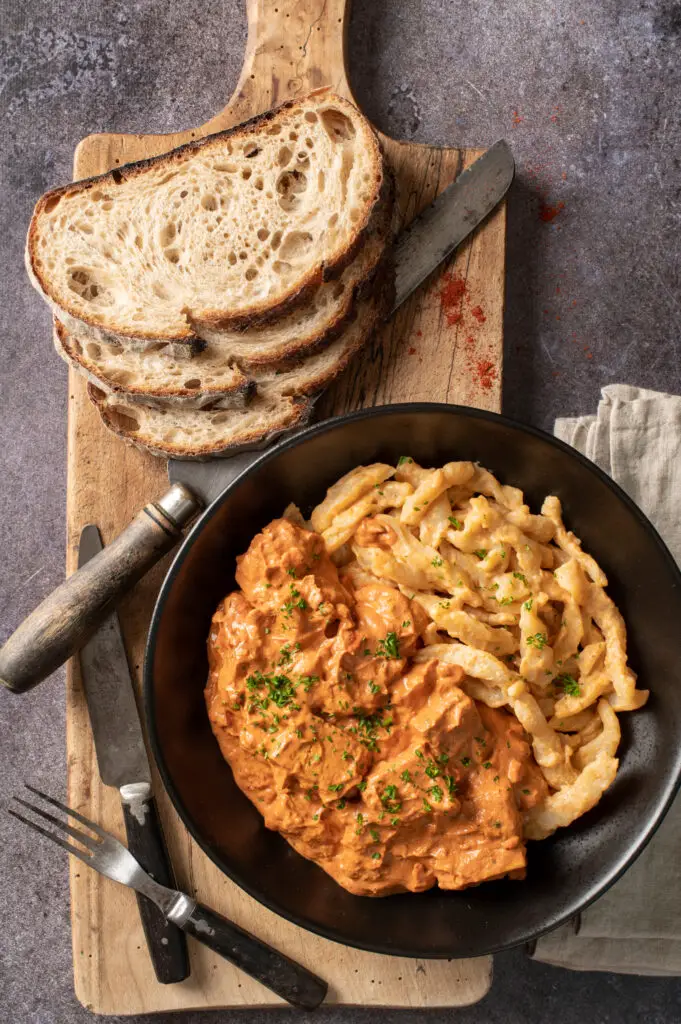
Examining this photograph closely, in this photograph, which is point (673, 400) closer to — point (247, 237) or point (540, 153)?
point (540, 153)

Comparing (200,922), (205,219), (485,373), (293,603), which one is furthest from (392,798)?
(205,219)

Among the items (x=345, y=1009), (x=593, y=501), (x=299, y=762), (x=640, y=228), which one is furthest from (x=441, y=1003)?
(x=640, y=228)

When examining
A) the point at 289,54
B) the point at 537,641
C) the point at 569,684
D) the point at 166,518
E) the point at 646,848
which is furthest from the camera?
the point at 289,54

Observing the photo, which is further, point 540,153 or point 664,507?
point 540,153

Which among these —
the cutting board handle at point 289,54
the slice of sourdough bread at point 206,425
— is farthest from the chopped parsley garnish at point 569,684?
the cutting board handle at point 289,54

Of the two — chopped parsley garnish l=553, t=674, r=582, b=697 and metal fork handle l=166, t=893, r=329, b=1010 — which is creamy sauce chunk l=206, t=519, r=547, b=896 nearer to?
chopped parsley garnish l=553, t=674, r=582, b=697

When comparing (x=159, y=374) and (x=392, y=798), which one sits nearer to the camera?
(x=392, y=798)

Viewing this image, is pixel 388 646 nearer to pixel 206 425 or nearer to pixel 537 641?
pixel 537 641
